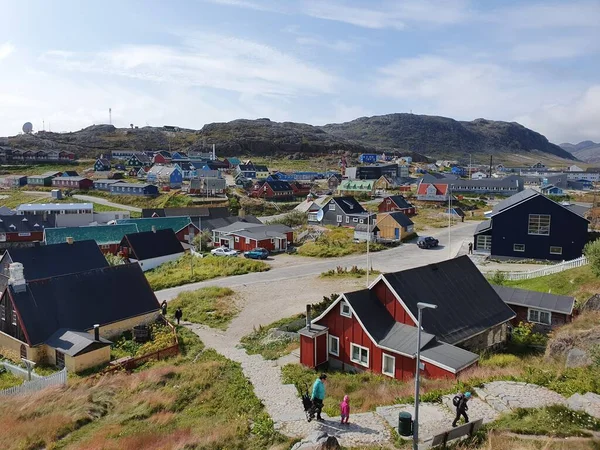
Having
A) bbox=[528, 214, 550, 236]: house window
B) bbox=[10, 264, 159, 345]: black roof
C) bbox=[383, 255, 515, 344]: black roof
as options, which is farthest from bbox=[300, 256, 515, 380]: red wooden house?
bbox=[528, 214, 550, 236]: house window

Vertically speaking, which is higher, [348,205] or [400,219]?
[348,205]

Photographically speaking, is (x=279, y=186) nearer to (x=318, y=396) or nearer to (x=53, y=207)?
(x=53, y=207)

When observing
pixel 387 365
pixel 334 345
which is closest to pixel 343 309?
pixel 334 345

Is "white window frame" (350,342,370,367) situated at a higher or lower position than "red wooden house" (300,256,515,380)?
lower

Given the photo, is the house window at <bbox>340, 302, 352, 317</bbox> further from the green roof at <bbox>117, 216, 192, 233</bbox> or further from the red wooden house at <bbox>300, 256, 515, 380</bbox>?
the green roof at <bbox>117, 216, 192, 233</bbox>

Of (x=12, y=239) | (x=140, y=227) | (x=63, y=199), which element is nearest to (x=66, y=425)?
(x=140, y=227)

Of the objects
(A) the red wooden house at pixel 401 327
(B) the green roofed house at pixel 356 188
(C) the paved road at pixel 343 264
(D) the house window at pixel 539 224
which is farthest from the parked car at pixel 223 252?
(B) the green roofed house at pixel 356 188
